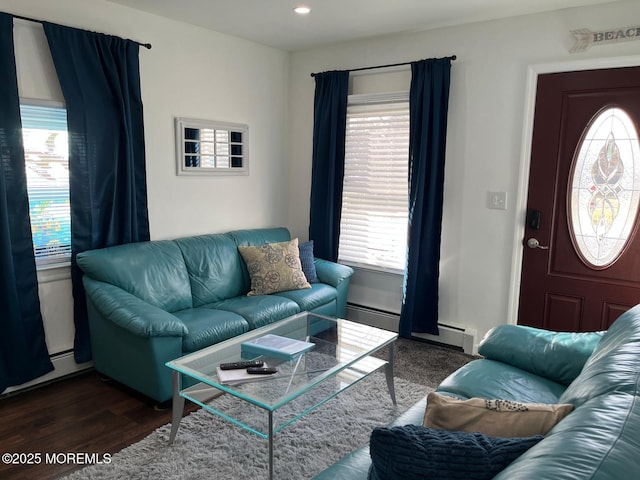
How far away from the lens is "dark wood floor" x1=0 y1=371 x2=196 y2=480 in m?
2.33

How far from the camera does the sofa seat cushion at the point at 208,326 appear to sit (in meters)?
2.89

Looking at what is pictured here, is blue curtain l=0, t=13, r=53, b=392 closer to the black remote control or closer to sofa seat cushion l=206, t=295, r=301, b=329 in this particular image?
sofa seat cushion l=206, t=295, r=301, b=329

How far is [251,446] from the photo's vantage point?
2441 millimetres

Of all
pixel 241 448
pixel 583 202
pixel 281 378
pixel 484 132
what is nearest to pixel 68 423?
pixel 241 448

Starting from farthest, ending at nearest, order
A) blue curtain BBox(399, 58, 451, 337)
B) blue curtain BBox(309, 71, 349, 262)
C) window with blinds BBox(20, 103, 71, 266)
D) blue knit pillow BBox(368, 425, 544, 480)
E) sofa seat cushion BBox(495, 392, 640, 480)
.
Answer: blue curtain BBox(309, 71, 349, 262) < blue curtain BBox(399, 58, 451, 337) < window with blinds BBox(20, 103, 71, 266) < blue knit pillow BBox(368, 425, 544, 480) < sofa seat cushion BBox(495, 392, 640, 480)

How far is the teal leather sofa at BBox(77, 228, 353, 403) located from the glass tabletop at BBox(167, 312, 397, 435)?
333 millimetres

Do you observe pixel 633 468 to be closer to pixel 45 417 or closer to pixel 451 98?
pixel 45 417

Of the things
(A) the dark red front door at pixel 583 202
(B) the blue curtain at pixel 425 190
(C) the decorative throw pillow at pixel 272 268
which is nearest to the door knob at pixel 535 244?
(A) the dark red front door at pixel 583 202

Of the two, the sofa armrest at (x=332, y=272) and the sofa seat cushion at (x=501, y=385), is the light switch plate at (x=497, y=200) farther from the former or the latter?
the sofa seat cushion at (x=501, y=385)

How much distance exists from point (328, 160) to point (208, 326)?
6.68 feet

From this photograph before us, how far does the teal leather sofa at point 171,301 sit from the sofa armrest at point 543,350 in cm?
155

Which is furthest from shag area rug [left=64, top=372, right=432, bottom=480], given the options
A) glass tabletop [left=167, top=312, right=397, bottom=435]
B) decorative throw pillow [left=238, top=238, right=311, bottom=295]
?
decorative throw pillow [left=238, top=238, right=311, bottom=295]

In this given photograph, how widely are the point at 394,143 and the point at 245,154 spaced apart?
1.34m

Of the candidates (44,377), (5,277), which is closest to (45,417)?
(44,377)
